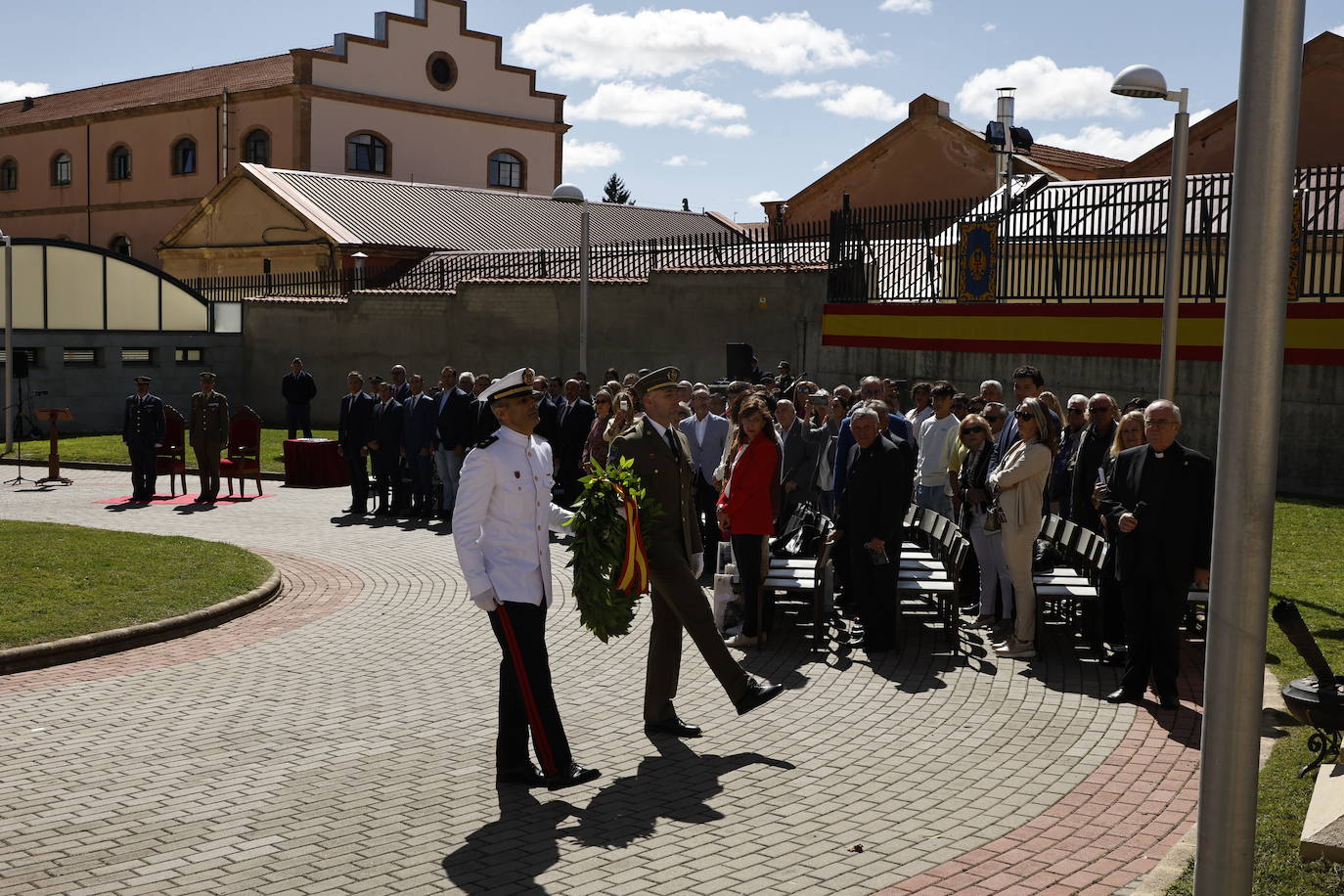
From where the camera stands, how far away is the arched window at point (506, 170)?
63469mm

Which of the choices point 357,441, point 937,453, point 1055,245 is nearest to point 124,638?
point 937,453

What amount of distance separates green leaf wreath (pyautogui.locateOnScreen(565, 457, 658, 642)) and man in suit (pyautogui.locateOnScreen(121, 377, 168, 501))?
46.0 feet

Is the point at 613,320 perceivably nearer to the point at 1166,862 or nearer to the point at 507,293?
the point at 507,293

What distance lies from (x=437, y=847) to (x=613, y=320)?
22.0 metres

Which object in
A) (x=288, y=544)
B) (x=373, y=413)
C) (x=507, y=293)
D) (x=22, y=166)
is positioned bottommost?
(x=288, y=544)

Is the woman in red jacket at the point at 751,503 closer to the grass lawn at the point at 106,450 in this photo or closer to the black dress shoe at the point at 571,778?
the black dress shoe at the point at 571,778

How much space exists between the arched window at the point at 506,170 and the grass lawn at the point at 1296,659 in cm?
5102

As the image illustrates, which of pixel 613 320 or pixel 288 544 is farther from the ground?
pixel 613 320

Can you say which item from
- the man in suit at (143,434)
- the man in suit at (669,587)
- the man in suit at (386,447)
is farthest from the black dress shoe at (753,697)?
the man in suit at (143,434)

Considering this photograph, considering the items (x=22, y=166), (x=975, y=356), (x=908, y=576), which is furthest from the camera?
(x=22, y=166)

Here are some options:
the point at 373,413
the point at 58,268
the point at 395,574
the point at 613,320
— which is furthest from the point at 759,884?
the point at 58,268

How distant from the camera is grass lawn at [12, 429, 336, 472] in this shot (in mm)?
25109

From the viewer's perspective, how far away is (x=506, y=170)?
210 feet

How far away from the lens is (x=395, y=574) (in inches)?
545
